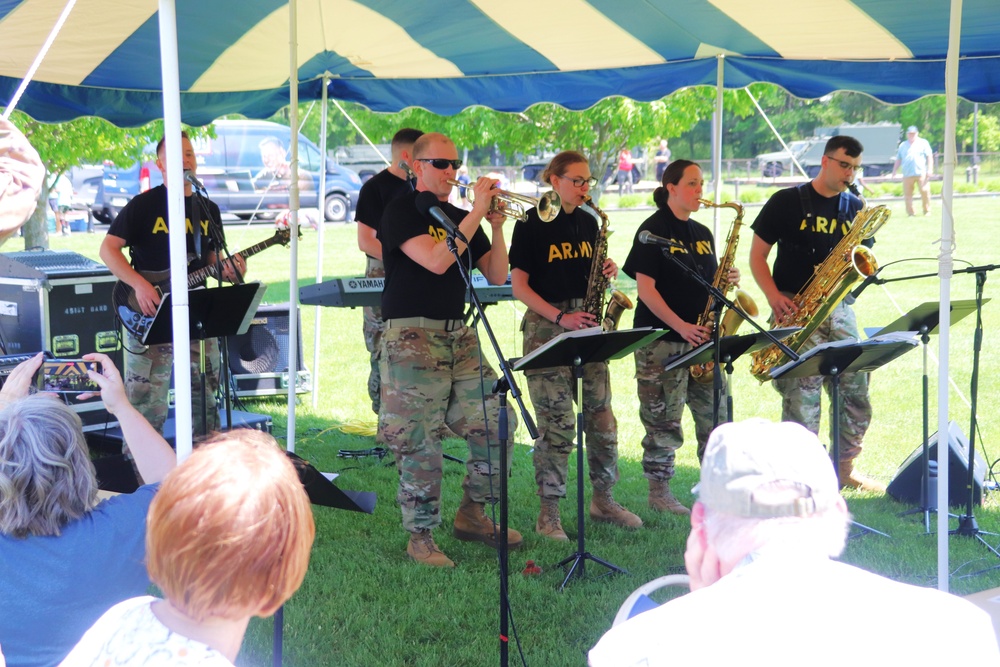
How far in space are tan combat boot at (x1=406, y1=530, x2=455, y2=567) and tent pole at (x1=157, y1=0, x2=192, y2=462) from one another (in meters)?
1.97

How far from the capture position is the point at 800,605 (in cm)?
147

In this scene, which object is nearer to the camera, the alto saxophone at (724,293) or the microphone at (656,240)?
the microphone at (656,240)

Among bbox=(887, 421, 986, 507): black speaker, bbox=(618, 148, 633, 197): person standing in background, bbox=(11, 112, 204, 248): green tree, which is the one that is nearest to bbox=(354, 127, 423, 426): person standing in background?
bbox=(887, 421, 986, 507): black speaker

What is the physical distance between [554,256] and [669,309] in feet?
2.34

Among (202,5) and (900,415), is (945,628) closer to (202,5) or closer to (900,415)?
(202,5)

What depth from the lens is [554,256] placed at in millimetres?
5059

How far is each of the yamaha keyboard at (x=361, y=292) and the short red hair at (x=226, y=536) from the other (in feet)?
13.5

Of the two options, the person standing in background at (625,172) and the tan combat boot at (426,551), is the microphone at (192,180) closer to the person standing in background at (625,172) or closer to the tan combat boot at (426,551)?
the tan combat boot at (426,551)

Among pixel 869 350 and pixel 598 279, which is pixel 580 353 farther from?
pixel 869 350

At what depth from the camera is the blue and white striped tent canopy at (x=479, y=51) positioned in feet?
17.4

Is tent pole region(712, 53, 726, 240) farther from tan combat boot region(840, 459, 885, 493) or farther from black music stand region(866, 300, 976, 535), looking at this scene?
tan combat boot region(840, 459, 885, 493)

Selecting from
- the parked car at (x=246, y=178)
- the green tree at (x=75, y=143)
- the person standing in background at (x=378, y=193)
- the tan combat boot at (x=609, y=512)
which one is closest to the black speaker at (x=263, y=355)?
the person standing in background at (x=378, y=193)

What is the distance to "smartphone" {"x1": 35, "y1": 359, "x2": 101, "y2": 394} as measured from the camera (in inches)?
107

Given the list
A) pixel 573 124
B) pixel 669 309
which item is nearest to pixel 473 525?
pixel 669 309
